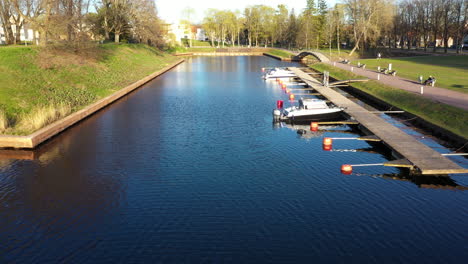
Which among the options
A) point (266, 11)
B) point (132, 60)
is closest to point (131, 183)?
point (132, 60)

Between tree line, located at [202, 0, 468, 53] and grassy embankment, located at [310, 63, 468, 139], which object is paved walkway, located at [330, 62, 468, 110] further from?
tree line, located at [202, 0, 468, 53]

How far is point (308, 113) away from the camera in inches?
→ 1283

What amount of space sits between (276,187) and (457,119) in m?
16.7

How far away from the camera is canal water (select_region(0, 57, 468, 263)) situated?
14.0m

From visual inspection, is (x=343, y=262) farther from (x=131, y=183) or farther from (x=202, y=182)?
(x=131, y=183)

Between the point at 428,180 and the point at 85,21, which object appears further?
the point at 85,21

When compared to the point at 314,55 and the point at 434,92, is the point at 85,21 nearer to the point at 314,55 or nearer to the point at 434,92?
the point at 314,55

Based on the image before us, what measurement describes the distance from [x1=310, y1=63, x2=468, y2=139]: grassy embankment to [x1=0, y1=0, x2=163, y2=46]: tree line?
4041 centimetres

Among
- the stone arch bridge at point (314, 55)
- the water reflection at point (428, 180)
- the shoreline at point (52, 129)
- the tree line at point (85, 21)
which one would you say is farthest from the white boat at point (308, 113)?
the stone arch bridge at point (314, 55)

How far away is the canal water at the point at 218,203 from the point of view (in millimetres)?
14000

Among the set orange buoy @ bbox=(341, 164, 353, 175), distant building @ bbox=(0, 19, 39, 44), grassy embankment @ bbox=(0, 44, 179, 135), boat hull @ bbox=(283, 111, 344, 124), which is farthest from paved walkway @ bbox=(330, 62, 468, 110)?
distant building @ bbox=(0, 19, 39, 44)

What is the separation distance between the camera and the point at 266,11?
159 metres

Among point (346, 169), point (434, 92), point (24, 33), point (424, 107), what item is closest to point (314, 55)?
point (434, 92)

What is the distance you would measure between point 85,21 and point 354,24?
64464 mm
